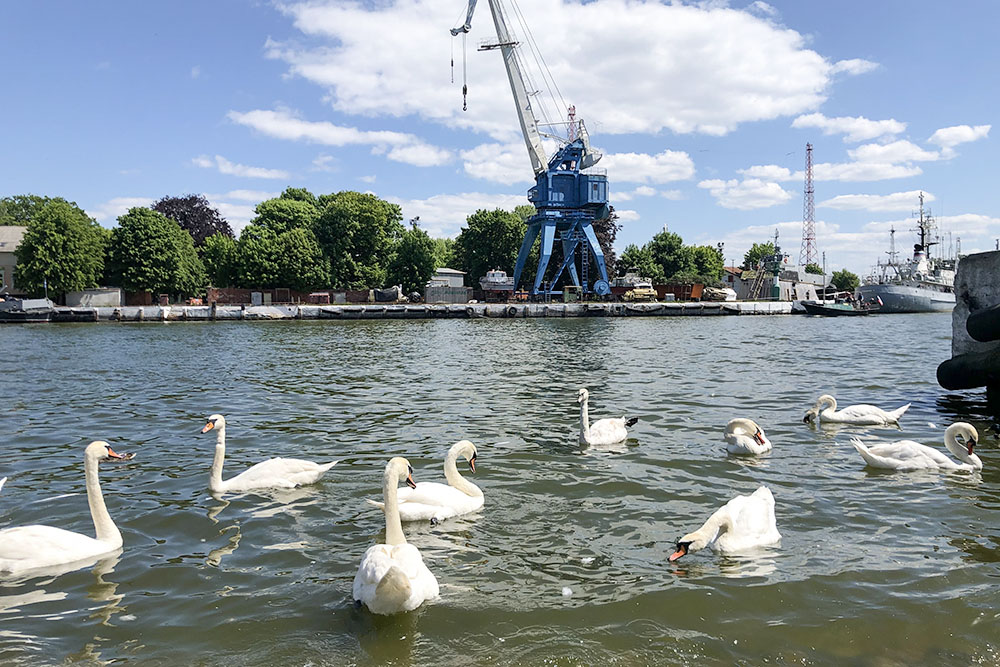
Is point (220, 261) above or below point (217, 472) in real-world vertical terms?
above

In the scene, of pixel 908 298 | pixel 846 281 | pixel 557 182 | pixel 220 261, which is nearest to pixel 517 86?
pixel 557 182

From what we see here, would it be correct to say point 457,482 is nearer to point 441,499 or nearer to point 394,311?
point 441,499

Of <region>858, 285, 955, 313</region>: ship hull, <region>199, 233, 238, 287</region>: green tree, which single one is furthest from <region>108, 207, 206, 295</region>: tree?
<region>858, 285, 955, 313</region>: ship hull

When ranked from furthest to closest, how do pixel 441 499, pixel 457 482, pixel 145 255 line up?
pixel 145 255 < pixel 457 482 < pixel 441 499

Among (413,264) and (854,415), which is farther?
(413,264)

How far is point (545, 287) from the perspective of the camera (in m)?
96.8

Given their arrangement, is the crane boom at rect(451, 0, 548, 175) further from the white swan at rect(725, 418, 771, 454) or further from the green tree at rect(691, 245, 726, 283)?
the white swan at rect(725, 418, 771, 454)

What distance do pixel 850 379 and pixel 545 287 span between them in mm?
77602

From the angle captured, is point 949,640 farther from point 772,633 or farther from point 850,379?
point 850,379

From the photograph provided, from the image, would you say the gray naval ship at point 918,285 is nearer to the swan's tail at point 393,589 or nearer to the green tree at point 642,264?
the green tree at point 642,264

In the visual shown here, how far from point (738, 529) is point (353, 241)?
289 ft

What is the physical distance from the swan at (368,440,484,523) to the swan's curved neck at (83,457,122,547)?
109 inches

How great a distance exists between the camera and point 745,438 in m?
10.6

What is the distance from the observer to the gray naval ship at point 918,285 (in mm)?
79562
